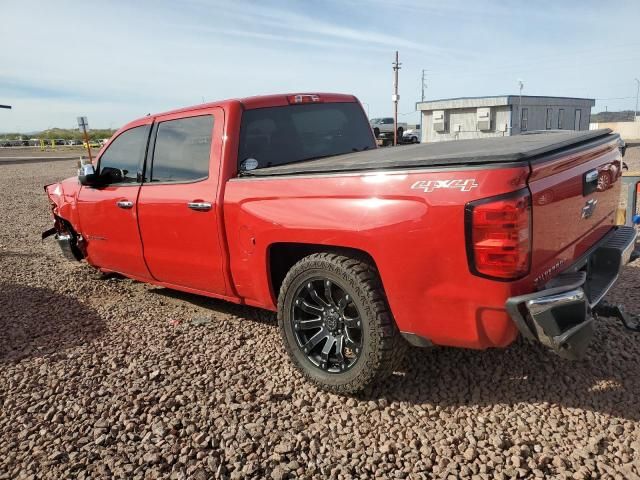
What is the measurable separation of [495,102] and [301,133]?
34634mm

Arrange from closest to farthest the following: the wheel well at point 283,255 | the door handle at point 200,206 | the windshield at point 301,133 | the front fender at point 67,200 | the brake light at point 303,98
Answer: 1. the wheel well at point 283,255
2. the door handle at point 200,206
3. the windshield at point 301,133
4. the brake light at point 303,98
5. the front fender at point 67,200

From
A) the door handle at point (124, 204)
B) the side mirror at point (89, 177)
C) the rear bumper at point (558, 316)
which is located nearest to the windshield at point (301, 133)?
the door handle at point (124, 204)

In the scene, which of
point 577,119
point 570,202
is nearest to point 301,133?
point 570,202

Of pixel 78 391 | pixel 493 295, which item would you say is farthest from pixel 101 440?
pixel 493 295

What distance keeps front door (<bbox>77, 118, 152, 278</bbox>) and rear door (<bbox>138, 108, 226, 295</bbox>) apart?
0.17 meters

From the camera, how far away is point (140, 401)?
3.12 m

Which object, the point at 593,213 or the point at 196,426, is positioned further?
the point at 593,213

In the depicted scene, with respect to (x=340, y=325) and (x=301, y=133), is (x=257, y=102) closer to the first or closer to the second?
(x=301, y=133)

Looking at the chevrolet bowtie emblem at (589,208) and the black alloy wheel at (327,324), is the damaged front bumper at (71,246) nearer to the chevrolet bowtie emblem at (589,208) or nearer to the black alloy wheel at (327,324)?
the black alloy wheel at (327,324)

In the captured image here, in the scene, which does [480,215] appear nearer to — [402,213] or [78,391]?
[402,213]

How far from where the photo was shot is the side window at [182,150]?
383cm

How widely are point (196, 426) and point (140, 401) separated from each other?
504 millimetres

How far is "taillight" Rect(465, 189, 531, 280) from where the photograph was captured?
7.36 ft

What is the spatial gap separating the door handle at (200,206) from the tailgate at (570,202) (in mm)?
2187
